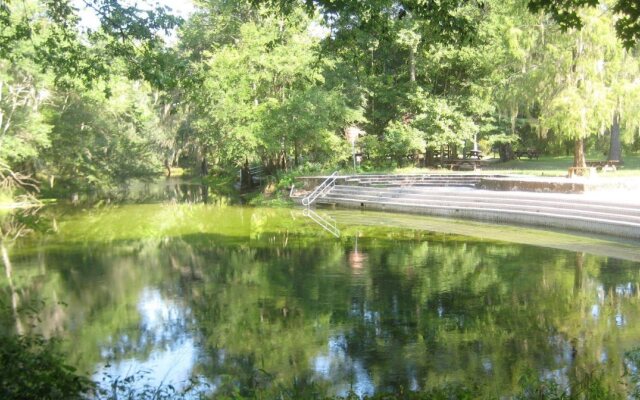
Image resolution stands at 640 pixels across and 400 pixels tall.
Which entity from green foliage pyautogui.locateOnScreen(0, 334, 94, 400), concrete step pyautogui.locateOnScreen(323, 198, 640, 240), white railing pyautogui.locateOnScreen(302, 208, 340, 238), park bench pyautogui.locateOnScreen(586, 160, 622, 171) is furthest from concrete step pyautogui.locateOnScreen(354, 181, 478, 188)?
green foliage pyautogui.locateOnScreen(0, 334, 94, 400)

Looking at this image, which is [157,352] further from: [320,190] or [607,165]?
[607,165]

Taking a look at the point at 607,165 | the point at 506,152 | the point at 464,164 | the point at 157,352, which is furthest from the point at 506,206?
the point at 506,152

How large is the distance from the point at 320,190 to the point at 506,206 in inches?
433

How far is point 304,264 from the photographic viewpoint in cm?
1507

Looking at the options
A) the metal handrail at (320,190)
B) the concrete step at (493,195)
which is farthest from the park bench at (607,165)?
the metal handrail at (320,190)

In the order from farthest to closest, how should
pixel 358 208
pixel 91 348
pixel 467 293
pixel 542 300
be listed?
pixel 358 208, pixel 467 293, pixel 542 300, pixel 91 348

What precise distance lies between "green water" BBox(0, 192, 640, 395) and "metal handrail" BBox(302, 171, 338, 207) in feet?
32.5

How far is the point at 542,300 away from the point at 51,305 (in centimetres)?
898

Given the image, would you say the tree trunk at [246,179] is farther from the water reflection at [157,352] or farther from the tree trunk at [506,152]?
the water reflection at [157,352]

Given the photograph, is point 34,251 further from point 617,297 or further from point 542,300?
point 617,297

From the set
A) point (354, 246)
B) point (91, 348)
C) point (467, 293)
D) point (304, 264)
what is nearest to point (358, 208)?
point (354, 246)

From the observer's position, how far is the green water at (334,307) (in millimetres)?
Result: 7746

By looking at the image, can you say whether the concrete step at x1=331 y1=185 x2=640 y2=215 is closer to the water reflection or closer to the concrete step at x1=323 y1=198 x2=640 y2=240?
the concrete step at x1=323 y1=198 x2=640 y2=240

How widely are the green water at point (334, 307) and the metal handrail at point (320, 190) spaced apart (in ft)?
32.5
